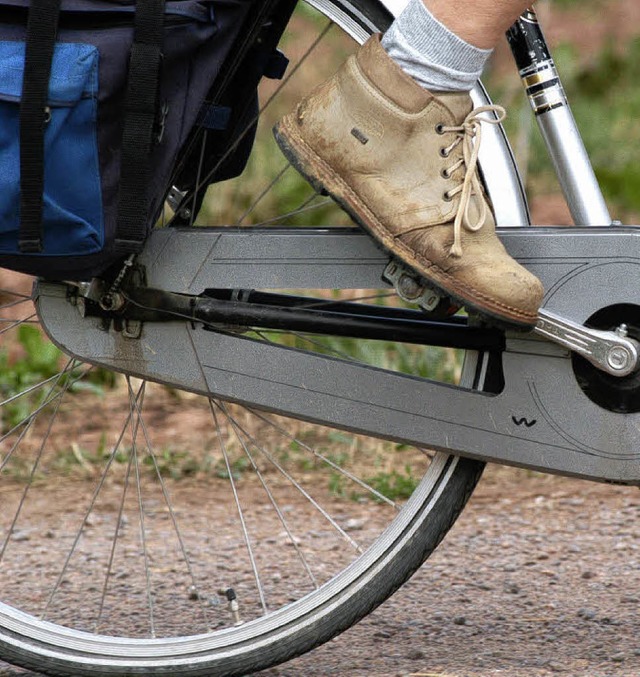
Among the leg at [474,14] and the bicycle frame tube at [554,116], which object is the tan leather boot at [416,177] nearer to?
the leg at [474,14]

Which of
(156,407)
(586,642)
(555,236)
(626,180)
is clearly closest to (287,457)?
(156,407)

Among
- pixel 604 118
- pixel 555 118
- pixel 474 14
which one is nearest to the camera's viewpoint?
pixel 474 14

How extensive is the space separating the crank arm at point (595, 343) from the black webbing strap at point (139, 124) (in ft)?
2.31

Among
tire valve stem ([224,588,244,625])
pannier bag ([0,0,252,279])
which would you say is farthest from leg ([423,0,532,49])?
tire valve stem ([224,588,244,625])

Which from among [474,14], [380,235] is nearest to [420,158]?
[380,235]

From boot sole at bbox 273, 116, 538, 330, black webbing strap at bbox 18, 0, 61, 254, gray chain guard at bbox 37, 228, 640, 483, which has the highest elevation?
black webbing strap at bbox 18, 0, 61, 254

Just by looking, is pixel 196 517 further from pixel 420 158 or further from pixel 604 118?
pixel 604 118

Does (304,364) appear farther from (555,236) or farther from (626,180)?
(626,180)

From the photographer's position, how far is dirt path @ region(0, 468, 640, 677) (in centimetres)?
259

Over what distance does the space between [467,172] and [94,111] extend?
618mm

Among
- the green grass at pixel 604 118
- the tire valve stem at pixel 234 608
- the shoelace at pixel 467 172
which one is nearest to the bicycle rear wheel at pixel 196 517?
the tire valve stem at pixel 234 608

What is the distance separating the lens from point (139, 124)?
7.09 ft

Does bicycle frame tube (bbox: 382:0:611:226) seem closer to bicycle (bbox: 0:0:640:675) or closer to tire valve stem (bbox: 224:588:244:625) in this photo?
bicycle (bbox: 0:0:640:675)

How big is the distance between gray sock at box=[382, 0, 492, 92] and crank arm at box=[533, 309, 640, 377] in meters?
0.43
